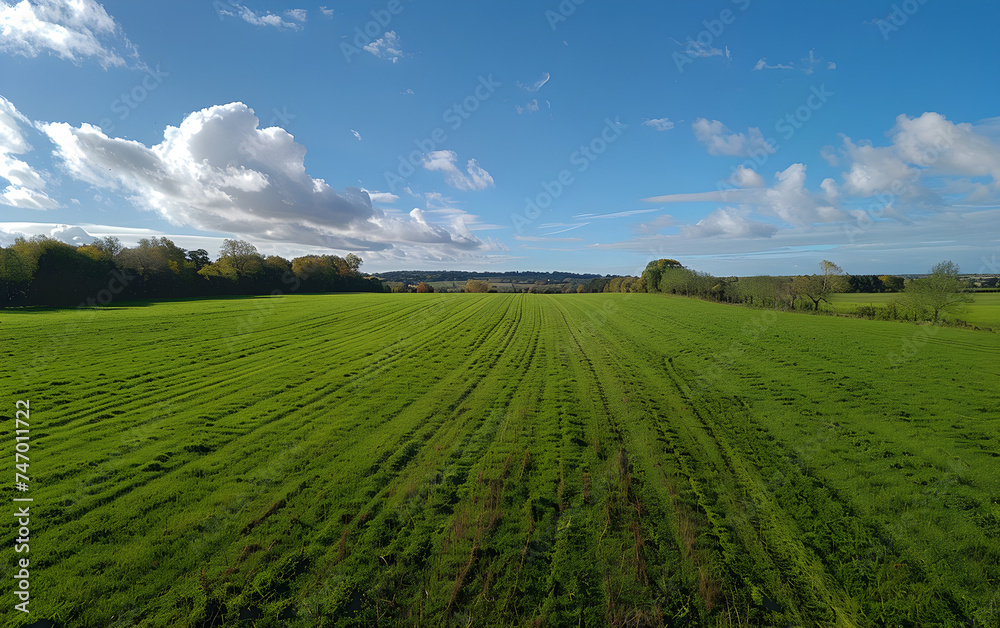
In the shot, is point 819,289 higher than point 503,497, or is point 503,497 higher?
point 819,289

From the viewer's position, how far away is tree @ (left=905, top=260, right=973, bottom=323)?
115 ft

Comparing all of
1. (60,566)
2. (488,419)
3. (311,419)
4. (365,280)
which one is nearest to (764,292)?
(488,419)

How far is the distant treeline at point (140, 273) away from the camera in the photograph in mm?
43438

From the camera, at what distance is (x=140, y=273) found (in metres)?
58.1

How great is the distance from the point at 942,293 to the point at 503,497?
50888mm

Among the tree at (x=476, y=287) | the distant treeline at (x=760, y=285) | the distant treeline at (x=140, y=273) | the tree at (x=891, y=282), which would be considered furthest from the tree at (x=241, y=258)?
the tree at (x=891, y=282)

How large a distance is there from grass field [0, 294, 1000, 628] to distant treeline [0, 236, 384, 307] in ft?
152

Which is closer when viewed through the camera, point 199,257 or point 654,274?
point 199,257

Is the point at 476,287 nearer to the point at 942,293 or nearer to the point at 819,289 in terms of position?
the point at 819,289

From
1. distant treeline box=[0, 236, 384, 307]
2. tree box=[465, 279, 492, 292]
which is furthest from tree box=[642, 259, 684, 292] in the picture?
distant treeline box=[0, 236, 384, 307]

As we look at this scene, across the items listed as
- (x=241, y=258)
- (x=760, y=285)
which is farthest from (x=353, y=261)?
(x=760, y=285)

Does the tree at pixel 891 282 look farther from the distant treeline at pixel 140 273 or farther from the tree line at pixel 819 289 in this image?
the distant treeline at pixel 140 273

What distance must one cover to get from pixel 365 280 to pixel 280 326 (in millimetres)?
86684

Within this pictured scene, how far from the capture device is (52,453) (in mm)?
8336
